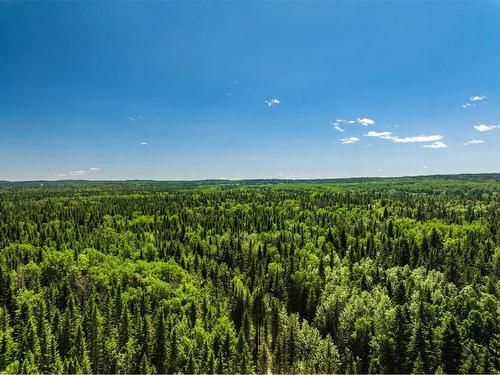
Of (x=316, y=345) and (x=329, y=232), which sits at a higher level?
(x=329, y=232)

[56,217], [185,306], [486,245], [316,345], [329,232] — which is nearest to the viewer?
[316,345]

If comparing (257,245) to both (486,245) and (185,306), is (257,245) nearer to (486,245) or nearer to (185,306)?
(185,306)

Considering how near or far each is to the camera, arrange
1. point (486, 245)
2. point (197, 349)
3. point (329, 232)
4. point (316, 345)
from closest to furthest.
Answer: point (197, 349), point (316, 345), point (486, 245), point (329, 232)

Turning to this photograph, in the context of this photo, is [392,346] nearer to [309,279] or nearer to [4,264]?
[309,279]

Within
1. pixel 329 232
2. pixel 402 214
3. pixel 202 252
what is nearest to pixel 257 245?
pixel 202 252

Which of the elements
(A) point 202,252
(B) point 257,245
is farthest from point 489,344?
(A) point 202,252

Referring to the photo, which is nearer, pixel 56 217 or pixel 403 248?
pixel 403 248
